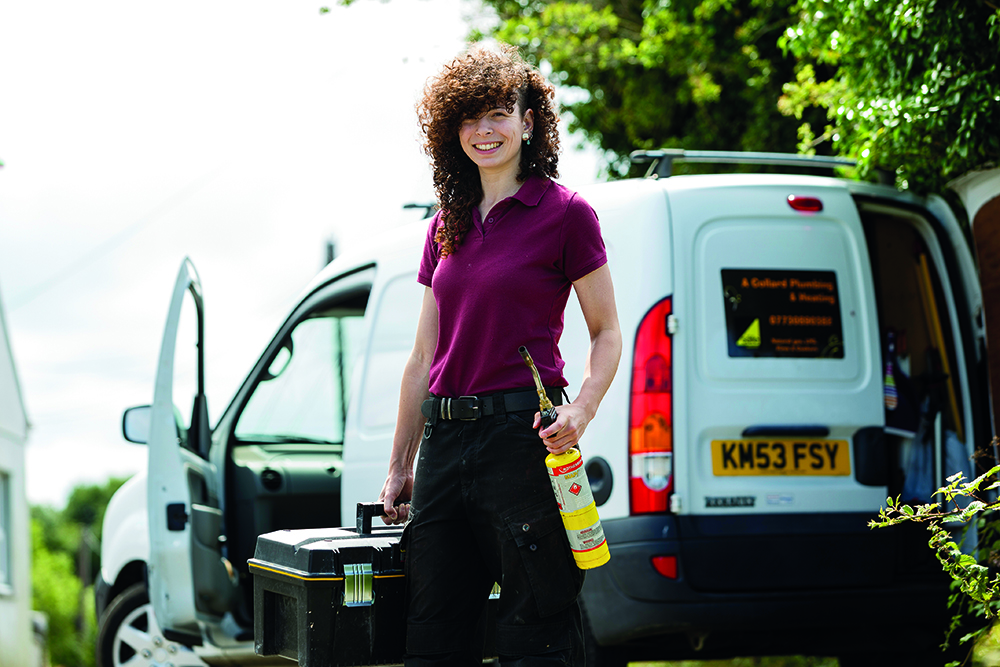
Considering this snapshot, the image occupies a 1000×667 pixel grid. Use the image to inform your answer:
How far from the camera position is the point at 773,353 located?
4.24 m

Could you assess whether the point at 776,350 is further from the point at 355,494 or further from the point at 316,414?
the point at 316,414

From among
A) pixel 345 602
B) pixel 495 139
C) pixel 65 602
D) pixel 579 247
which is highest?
pixel 495 139

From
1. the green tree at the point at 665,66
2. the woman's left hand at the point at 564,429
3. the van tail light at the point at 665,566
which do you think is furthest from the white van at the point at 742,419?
the green tree at the point at 665,66

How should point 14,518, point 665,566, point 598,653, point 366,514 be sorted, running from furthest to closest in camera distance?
point 14,518 < point 598,653 < point 665,566 < point 366,514

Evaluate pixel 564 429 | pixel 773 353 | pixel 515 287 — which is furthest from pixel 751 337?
pixel 564 429

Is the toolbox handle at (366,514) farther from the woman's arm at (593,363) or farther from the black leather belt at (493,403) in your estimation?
the woman's arm at (593,363)

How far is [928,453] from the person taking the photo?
4.56m

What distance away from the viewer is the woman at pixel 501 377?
252 cm

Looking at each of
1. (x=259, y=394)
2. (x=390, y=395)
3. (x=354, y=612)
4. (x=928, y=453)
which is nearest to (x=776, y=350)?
(x=928, y=453)

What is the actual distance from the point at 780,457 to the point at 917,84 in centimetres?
168

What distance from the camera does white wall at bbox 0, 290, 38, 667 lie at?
15719 millimetres

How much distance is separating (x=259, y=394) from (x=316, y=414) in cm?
73

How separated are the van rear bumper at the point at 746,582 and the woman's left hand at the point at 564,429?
1642 mm

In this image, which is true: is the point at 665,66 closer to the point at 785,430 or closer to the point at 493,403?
the point at 785,430
